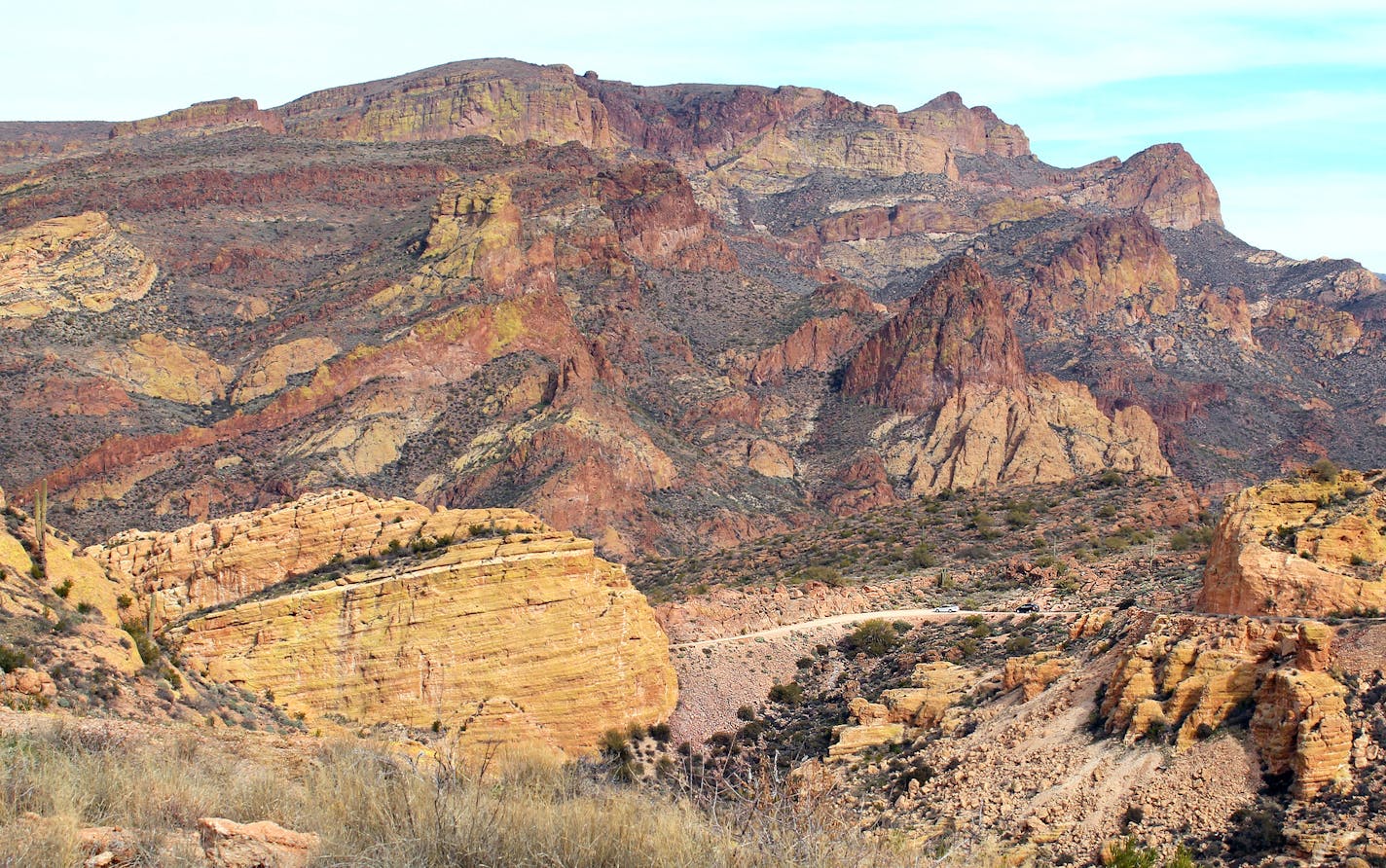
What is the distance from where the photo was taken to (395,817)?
18.4 metres

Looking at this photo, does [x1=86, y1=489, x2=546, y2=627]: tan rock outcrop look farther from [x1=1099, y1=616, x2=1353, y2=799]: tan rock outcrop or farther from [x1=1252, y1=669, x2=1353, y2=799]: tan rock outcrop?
[x1=1252, y1=669, x2=1353, y2=799]: tan rock outcrop

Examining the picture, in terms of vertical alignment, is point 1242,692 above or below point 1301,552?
below

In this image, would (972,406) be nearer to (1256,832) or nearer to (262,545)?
(262,545)

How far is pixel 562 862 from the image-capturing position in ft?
57.1

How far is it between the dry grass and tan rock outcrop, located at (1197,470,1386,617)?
1709 cm

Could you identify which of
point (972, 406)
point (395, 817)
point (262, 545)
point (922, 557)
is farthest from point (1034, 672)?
point (972, 406)

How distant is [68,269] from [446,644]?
122902 mm

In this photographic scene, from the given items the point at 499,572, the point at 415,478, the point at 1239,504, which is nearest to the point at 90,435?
the point at 415,478

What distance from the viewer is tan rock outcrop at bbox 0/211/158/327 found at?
478ft

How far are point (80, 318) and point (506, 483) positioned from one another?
45352mm

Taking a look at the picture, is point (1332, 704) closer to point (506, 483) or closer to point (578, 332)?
point (506, 483)

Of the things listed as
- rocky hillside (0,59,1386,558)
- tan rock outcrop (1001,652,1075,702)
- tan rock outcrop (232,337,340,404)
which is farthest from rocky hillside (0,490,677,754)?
tan rock outcrop (232,337,340,404)

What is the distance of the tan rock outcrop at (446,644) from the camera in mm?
43219

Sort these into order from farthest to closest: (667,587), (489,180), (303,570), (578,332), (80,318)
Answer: (489,180), (578,332), (80,318), (667,587), (303,570)
